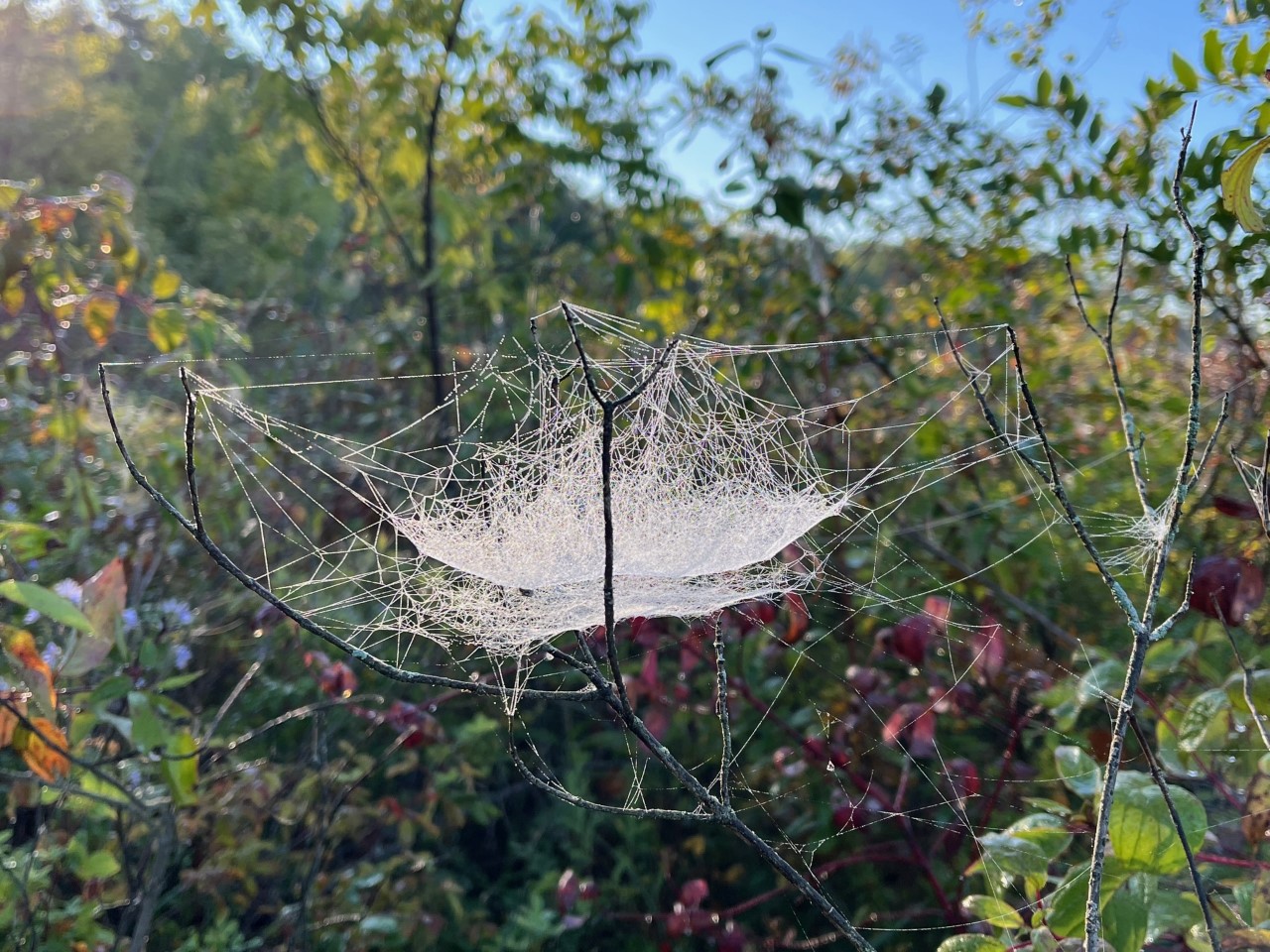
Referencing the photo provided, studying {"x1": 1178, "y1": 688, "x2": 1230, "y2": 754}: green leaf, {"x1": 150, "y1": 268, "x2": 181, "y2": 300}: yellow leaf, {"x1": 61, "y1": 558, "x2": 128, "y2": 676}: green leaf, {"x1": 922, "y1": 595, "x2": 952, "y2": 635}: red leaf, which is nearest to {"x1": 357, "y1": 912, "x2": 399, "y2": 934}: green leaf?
{"x1": 61, "y1": 558, "x2": 128, "y2": 676}: green leaf

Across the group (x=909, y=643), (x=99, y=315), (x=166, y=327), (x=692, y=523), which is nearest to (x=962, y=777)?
(x=909, y=643)

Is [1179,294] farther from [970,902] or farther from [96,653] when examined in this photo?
[96,653]

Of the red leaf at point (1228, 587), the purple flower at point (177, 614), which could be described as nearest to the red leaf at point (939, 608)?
the red leaf at point (1228, 587)

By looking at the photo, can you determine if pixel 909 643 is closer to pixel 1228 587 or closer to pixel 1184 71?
pixel 1228 587

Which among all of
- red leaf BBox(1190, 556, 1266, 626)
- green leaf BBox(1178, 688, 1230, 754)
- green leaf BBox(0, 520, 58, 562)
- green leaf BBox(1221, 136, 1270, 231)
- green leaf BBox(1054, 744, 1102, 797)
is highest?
green leaf BBox(1221, 136, 1270, 231)

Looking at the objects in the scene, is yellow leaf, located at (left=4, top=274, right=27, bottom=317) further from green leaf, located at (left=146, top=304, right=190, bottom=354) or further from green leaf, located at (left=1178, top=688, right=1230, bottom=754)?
green leaf, located at (left=1178, top=688, right=1230, bottom=754)

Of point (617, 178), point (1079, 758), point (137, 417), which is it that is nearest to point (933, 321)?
point (617, 178)

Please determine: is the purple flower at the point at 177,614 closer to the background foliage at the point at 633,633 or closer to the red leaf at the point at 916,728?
the background foliage at the point at 633,633
